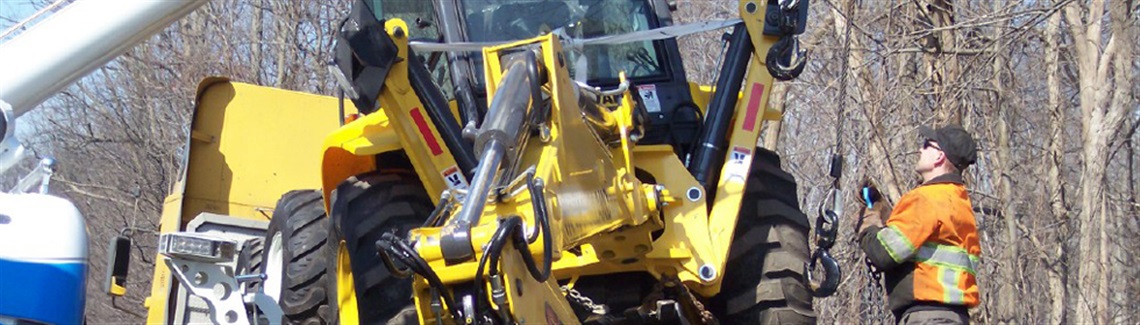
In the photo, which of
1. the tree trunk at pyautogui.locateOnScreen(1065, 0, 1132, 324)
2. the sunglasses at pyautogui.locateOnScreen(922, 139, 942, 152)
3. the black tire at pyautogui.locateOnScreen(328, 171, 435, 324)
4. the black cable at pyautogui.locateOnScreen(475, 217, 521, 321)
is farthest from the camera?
the tree trunk at pyautogui.locateOnScreen(1065, 0, 1132, 324)

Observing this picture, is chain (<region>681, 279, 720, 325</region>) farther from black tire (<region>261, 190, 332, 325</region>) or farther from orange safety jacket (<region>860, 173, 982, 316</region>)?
black tire (<region>261, 190, 332, 325</region>)

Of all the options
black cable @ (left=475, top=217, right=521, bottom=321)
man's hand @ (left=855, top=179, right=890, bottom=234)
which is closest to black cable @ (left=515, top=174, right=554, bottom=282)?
black cable @ (left=475, top=217, right=521, bottom=321)

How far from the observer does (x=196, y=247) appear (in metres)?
8.87

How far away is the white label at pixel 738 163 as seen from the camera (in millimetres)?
6992

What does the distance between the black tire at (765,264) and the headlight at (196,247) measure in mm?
2966

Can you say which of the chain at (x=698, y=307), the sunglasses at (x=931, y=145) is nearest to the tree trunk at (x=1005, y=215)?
the sunglasses at (x=931, y=145)

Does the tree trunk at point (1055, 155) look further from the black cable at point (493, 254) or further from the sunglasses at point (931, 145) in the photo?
the black cable at point (493, 254)

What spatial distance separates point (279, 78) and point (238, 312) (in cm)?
1058

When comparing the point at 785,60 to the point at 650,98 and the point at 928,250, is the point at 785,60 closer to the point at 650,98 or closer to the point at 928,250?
the point at 650,98

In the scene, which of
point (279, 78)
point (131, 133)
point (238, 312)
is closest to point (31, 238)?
point (238, 312)

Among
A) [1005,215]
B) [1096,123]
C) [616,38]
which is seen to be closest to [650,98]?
[616,38]

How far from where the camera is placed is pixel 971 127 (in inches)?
488

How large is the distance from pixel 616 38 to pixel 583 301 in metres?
1.13

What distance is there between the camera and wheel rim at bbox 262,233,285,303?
8477 millimetres
